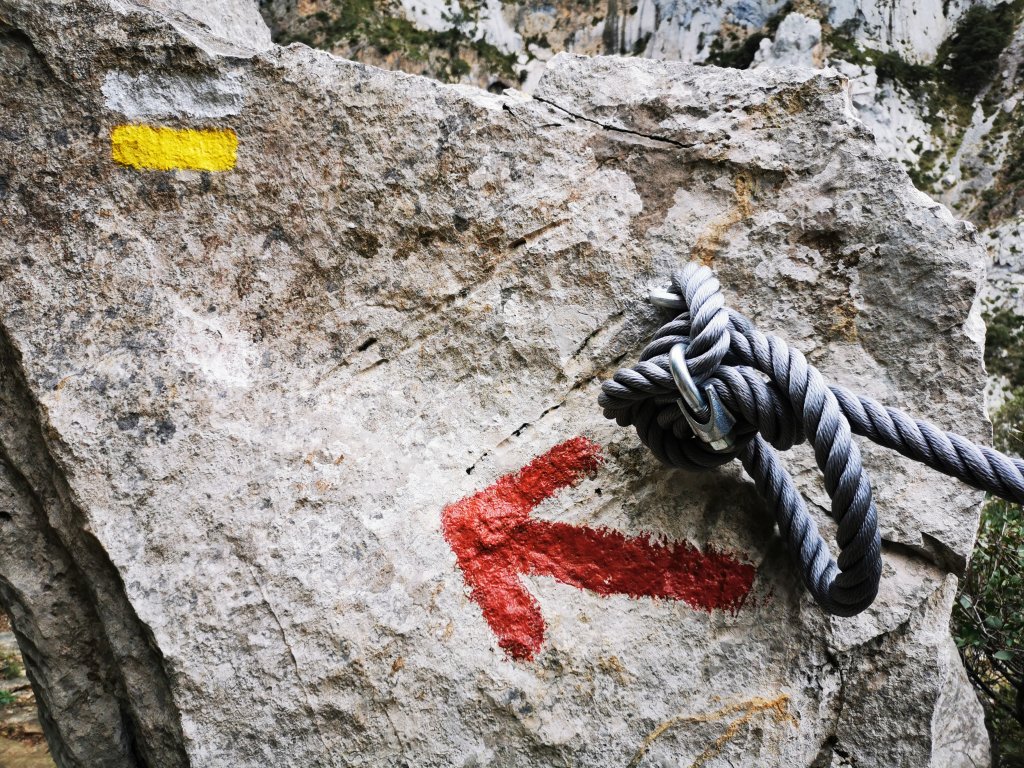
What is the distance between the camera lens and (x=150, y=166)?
1.27 meters

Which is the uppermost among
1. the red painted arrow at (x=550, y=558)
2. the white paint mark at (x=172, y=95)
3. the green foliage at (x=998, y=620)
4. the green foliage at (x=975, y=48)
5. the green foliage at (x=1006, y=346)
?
the green foliage at (x=975, y=48)

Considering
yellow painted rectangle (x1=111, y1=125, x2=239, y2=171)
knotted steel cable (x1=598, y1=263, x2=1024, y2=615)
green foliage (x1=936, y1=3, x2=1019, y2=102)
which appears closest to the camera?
knotted steel cable (x1=598, y1=263, x2=1024, y2=615)

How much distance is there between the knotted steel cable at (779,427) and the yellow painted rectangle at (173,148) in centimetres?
93

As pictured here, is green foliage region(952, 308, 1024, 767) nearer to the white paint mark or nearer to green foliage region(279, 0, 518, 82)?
the white paint mark

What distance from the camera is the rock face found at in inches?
44.1

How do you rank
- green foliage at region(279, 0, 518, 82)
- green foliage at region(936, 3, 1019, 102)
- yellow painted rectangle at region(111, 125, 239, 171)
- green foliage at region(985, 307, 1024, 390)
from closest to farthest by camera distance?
yellow painted rectangle at region(111, 125, 239, 171) → green foliage at region(985, 307, 1024, 390) → green foliage at region(936, 3, 1019, 102) → green foliage at region(279, 0, 518, 82)

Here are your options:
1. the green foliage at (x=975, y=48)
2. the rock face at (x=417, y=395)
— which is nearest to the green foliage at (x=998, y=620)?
the rock face at (x=417, y=395)

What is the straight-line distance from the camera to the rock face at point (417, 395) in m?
1.12

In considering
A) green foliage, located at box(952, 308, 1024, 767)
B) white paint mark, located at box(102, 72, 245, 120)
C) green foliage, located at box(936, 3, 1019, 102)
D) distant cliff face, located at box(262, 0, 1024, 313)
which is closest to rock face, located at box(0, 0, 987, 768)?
white paint mark, located at box(102, 72, 245, 120)

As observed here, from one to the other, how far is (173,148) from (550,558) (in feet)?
3.66

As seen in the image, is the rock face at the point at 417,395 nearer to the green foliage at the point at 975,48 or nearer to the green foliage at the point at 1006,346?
the green foliage at the point at 1006,346

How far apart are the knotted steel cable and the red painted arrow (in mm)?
143

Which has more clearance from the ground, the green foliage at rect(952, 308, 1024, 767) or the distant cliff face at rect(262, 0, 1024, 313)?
the distant cliff face at rect(262, 0, 1024, 313)

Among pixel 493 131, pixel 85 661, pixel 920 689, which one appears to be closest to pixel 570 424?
pixel 493 131
